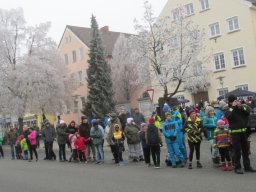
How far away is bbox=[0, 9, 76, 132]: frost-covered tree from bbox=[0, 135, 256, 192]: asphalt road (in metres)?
24.3

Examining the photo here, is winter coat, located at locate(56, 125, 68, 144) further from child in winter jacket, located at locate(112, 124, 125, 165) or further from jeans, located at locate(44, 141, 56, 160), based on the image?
child in winter jacket, located at locate(112, 124, 125, 165)

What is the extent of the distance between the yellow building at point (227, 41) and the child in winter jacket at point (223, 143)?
26.6 metres

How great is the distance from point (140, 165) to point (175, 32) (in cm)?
2358

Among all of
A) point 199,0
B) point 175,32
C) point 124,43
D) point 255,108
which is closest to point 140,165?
point 255,108

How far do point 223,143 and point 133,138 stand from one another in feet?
15.4

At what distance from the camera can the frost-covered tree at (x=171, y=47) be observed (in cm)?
3572

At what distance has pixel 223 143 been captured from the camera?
12.3 meters

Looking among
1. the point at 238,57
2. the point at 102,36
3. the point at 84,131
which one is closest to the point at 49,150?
the point at 84,131

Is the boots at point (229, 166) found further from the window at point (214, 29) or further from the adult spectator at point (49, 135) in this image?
the window at point (214, 29)

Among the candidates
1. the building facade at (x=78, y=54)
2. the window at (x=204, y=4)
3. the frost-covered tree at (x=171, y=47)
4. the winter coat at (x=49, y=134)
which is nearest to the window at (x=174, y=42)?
the frost-covered tree at (x=171, y=47)

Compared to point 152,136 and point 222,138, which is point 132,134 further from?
point 222,138

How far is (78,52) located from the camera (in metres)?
58.7

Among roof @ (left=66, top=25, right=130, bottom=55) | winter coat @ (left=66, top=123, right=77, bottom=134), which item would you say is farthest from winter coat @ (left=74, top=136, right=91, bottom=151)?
roof @ (left=66, top=25, right=130, bottom=55)

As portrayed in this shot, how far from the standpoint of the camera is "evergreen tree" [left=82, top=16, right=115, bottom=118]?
45.5 m
